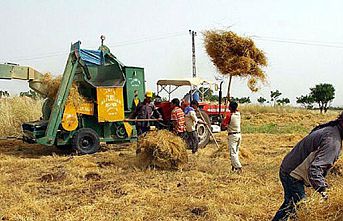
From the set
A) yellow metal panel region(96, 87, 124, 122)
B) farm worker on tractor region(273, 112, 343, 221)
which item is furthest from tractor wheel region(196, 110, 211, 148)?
farm worker on tractor region(273, 112, 343, 221)

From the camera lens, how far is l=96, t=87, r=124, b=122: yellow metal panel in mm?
A: 11562

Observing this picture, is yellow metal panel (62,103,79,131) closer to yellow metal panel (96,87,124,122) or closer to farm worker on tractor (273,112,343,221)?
yellow metal panel (96,87,124,122)

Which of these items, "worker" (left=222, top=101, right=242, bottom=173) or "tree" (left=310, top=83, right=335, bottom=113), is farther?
"tree" (left=310, top=83, right=335, bottom=113)

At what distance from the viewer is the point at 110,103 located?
11633 millimetres

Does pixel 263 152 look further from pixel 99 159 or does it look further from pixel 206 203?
pixel 206 203

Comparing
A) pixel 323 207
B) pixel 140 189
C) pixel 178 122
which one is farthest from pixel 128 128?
pixel 323 207

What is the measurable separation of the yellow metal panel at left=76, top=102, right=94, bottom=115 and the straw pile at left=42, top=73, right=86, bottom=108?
9cm

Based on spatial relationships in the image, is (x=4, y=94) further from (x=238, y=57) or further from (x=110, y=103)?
(x=238, y=57)

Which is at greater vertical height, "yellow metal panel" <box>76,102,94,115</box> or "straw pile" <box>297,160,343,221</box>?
"yellow metal panel" <box>76,102,94,115</box>

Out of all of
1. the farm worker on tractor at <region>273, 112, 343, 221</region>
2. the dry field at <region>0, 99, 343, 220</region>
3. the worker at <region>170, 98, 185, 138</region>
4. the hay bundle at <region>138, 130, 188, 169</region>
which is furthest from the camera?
the worker at <region>170, 98, 185, 138</region>

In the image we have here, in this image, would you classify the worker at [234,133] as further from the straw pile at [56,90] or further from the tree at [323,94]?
the tree at [323,94]

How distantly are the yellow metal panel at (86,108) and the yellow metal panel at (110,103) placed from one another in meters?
0.22

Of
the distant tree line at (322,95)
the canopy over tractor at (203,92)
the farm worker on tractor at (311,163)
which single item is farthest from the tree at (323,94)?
the farm worker on tractor at (311,163)

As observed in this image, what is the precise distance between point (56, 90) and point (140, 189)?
5.44 metres
